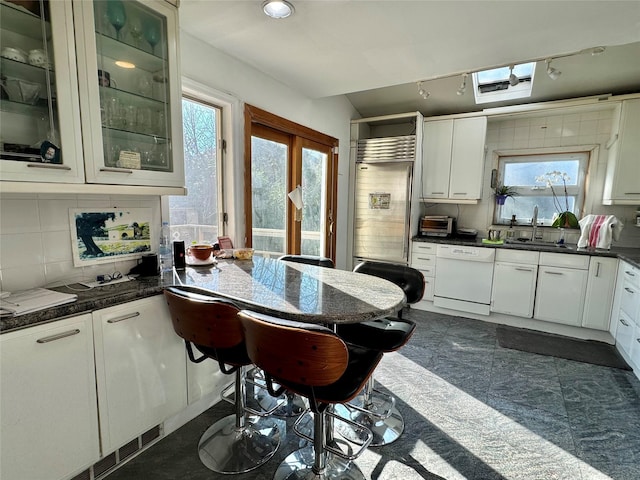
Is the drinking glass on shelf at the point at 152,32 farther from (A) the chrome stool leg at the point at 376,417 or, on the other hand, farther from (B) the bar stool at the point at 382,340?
(A) the chrome stool leg at the point at 376,417

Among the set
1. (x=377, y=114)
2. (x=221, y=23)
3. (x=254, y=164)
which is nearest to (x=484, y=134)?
(x=377, y=114)

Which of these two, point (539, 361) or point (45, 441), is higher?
point (45, 441)

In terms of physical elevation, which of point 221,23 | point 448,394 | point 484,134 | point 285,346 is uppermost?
point 221,23

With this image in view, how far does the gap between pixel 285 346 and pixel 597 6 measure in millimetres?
2452

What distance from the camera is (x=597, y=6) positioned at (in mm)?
1750

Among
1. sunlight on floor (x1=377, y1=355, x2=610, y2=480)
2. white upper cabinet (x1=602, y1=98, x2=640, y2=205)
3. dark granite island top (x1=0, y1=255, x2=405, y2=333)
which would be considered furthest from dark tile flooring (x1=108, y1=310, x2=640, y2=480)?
white upper cabinet (x1=602, y1=98, x2=640, y2=205)

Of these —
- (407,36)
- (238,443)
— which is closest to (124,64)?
(407,36)

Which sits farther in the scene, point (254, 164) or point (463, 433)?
point (254, 164)

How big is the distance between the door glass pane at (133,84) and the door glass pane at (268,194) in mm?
1050

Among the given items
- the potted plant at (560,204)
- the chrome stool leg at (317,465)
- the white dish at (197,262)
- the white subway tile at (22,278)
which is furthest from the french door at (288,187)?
the potted plant at (560,204)

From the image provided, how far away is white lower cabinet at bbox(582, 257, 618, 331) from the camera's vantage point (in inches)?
119

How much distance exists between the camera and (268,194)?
3.02m

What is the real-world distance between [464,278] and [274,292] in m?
2.94

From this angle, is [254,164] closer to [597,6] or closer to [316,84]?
[316,84]
